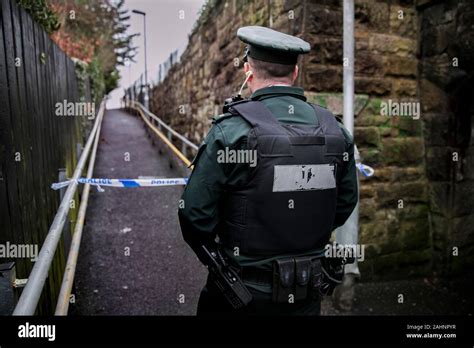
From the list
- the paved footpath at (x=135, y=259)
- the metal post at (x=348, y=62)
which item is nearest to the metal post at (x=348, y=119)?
the metal post at (x=348, y=62)

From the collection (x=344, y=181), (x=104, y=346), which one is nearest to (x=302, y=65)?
(x=344, y=181)

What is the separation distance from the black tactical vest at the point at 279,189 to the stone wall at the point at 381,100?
1.95 meters

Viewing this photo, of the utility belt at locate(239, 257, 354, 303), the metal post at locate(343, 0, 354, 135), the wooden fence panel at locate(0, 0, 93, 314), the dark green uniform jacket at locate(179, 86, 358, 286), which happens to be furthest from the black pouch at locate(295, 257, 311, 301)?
the metal post at locate(343, 0, 354, 135)

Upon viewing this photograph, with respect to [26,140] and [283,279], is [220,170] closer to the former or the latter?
[283,279]

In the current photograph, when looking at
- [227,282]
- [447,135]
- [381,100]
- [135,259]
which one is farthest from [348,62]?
[135,259]

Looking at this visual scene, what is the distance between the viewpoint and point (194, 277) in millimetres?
4066

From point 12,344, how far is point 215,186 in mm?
1098

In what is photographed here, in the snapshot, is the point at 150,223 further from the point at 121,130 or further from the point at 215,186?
the point at 121,130

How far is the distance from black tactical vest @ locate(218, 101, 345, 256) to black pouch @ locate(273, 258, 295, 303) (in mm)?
63

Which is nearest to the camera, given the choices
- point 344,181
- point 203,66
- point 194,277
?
point 344,181

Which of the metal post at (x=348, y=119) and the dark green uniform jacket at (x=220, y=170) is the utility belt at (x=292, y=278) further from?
the metal post at (x=348, y=119)

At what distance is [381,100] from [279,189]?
108 inches

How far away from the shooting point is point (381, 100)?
4.07 m

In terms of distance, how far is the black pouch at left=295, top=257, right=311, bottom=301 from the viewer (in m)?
1.90
